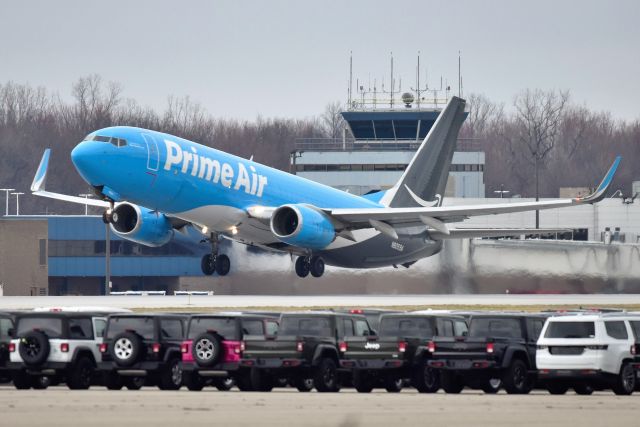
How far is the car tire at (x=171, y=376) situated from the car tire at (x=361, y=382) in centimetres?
414

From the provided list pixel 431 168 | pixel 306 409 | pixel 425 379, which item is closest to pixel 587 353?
pixel 425 379

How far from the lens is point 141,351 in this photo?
33.5 m

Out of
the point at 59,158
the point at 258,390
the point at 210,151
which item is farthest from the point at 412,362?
the point at 59,158

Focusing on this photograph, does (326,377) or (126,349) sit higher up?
(126,349)

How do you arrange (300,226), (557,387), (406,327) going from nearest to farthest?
(557,387) < (406,327) < (300,226)

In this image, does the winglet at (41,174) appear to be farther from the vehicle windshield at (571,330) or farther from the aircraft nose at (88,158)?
the vehicle windshield at (571,330)

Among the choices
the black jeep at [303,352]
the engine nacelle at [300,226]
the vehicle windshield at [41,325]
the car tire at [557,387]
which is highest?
the engine nacelle at [300,226]

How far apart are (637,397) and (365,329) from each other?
7.06m

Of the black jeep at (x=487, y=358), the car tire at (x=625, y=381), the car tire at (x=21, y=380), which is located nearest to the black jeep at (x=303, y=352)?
the black jeep at (x=487, y=358)

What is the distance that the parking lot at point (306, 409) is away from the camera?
2433cm

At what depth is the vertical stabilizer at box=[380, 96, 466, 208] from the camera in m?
68.1

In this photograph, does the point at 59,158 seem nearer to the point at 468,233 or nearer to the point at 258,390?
the point at 468,233

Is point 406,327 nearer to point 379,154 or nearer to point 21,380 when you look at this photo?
point 21,380

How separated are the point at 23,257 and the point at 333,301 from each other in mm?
37008
